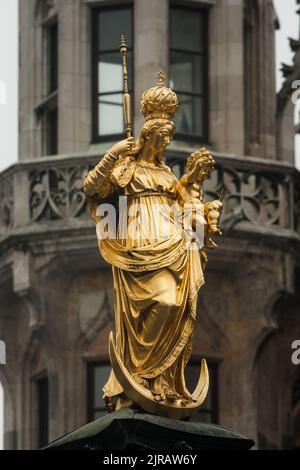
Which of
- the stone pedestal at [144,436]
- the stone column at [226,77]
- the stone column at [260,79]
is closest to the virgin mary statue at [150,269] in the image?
the stone pedestal at [144,436]

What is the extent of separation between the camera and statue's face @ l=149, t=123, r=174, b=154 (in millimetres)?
34344

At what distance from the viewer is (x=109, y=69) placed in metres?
45.9

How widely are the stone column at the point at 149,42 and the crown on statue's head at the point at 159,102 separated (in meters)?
10.8

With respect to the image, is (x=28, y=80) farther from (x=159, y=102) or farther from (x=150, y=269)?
(x=150, y=269)

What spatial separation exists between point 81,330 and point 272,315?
6.97 ft

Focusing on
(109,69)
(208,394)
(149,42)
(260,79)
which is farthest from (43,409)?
(260,79)

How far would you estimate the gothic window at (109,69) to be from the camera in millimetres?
45688

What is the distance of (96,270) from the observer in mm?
45562

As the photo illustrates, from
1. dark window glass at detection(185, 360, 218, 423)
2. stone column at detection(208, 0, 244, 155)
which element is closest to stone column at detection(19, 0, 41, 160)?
stone column at detection(208, 0, 244, 155)

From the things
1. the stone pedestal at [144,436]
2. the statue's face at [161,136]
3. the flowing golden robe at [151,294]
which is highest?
the statue's face at [161,136]

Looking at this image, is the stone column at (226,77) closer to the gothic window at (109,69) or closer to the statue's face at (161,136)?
the gothic window at (109,69)

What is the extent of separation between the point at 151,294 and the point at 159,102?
5.69ft

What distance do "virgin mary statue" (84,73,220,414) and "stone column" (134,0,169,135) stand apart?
10.9 m

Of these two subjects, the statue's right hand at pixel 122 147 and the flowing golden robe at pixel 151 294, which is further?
the statue's right hand at pixel 122 147
